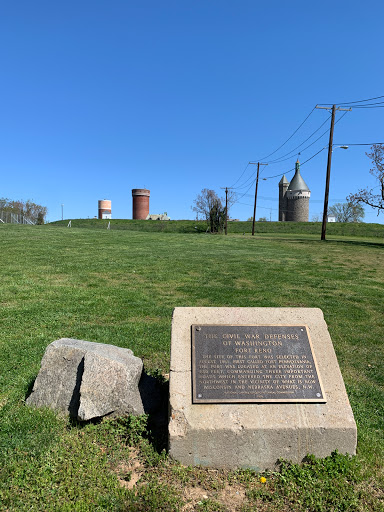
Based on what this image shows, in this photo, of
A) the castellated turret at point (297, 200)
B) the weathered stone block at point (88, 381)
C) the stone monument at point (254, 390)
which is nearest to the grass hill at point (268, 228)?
the castellated turret at point (297, 200)

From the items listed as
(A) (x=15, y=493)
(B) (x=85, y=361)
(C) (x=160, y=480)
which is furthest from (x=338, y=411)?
(A) (x=15, y=493)

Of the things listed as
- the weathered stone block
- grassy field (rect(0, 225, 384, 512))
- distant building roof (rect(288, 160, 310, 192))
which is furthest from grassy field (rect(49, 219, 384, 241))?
the weathered stone block

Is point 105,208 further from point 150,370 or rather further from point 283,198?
point 150,370

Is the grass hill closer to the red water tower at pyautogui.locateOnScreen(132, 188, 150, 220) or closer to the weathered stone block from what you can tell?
the red water tower at pyautogui.locateOnScreen(132, 188, 150, 220)

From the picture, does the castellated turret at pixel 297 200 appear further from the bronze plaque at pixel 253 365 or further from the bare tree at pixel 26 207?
the bronze plaque at pixel 253 365

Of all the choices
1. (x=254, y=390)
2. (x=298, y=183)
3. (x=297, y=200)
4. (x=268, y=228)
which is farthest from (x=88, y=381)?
(x=298, y=183)

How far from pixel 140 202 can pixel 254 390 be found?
8713cm

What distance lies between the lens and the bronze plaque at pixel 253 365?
3303 mm

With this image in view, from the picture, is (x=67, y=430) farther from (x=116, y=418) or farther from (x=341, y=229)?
(x=341, y=229)

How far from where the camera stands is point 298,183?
104m

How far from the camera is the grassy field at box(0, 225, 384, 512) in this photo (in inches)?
109

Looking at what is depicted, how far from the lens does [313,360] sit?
3564 millimetres

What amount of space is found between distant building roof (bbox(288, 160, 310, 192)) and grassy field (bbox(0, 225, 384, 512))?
96.3 meters

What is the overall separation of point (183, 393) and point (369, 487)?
5.29ft
